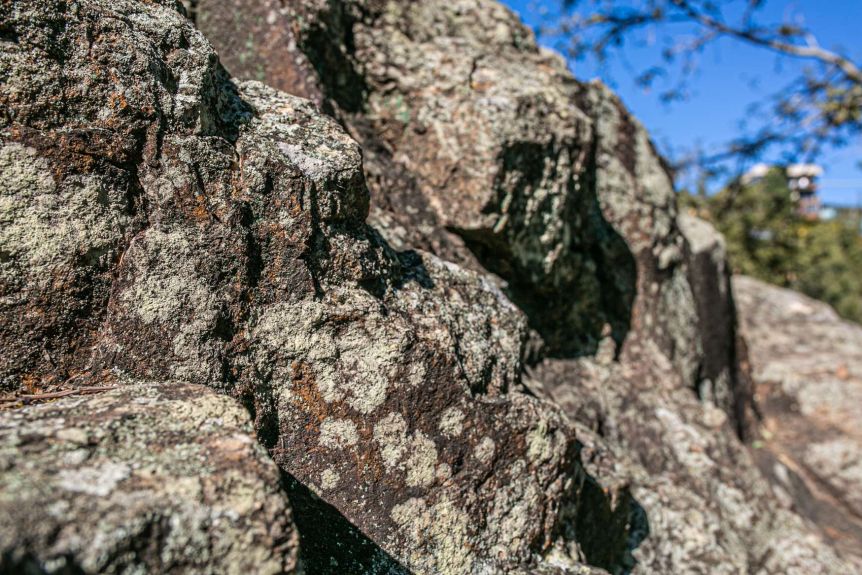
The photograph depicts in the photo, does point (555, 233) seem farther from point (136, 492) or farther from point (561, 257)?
point (136, 492)

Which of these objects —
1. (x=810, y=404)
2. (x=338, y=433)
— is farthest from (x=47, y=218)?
(x=810, y=404)

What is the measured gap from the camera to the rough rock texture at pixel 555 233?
3521mm

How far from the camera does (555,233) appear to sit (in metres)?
4.11

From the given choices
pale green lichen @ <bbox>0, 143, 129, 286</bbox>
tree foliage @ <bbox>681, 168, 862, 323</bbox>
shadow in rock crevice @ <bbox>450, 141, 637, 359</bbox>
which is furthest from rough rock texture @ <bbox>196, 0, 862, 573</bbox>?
tree foliage @ <bbox>681, 168, 862, 323</bbox>

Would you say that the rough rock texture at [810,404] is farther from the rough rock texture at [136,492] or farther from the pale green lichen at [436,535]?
the rough rock texture at [136,492]

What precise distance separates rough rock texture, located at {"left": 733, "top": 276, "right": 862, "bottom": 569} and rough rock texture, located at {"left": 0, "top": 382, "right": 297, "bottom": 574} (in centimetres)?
509

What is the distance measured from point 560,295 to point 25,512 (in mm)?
3611

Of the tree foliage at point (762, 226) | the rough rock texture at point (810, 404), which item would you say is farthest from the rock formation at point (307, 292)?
the tree foliage at point (762, 226)

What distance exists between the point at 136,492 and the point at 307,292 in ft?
3.40

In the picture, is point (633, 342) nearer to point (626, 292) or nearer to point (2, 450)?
point (626, 292)

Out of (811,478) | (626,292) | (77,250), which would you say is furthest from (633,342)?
(77,250)

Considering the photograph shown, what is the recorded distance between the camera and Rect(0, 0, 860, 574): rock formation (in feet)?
6.48

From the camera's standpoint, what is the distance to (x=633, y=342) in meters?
4.93

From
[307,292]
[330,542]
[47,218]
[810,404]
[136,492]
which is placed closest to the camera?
[136,492]
